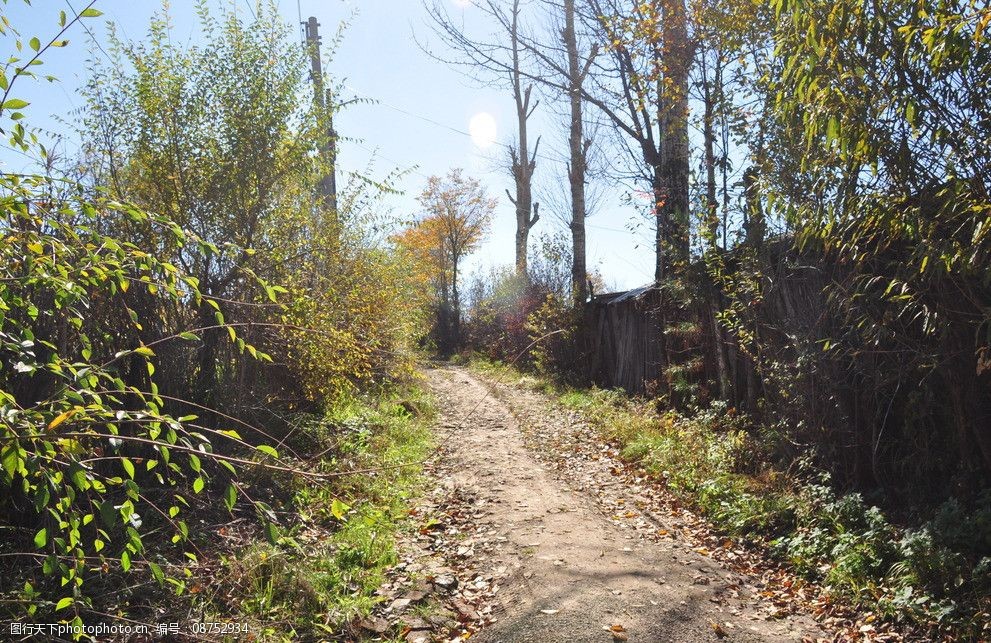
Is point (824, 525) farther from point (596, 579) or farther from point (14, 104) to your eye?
point (14, 104)

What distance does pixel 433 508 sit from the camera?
734cm

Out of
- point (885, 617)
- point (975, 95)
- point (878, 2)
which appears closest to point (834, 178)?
point (975, 95)

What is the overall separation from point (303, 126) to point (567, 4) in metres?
9.32

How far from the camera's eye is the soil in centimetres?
444

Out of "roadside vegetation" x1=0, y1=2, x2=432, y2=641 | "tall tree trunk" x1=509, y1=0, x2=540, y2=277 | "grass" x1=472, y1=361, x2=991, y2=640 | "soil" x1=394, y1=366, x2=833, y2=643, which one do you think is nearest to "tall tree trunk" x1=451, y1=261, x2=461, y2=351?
"tall tree trunk" x1=509, y1=0, x2=540, y2=277

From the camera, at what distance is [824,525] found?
5.64 metres

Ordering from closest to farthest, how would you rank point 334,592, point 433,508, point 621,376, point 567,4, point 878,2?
point 878,2 → point 334,592 → point 433,508 → point 621,376 → point 567,4

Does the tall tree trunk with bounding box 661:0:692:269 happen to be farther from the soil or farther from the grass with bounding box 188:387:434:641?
Answer: the grass with bounding box 188:387:434:641

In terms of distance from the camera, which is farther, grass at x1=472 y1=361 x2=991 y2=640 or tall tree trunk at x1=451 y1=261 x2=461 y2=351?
tall tree trunk at x1=451 y1=261 x2=461 y2=351

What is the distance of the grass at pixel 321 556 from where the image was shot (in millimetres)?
4598

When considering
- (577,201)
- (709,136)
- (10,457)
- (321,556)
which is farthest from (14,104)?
(577,201)

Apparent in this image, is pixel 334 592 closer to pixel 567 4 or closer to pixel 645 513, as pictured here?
pixel 645 513

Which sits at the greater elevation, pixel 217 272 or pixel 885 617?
pixel 217 272

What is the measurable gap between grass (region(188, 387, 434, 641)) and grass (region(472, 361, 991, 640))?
1.97 m
